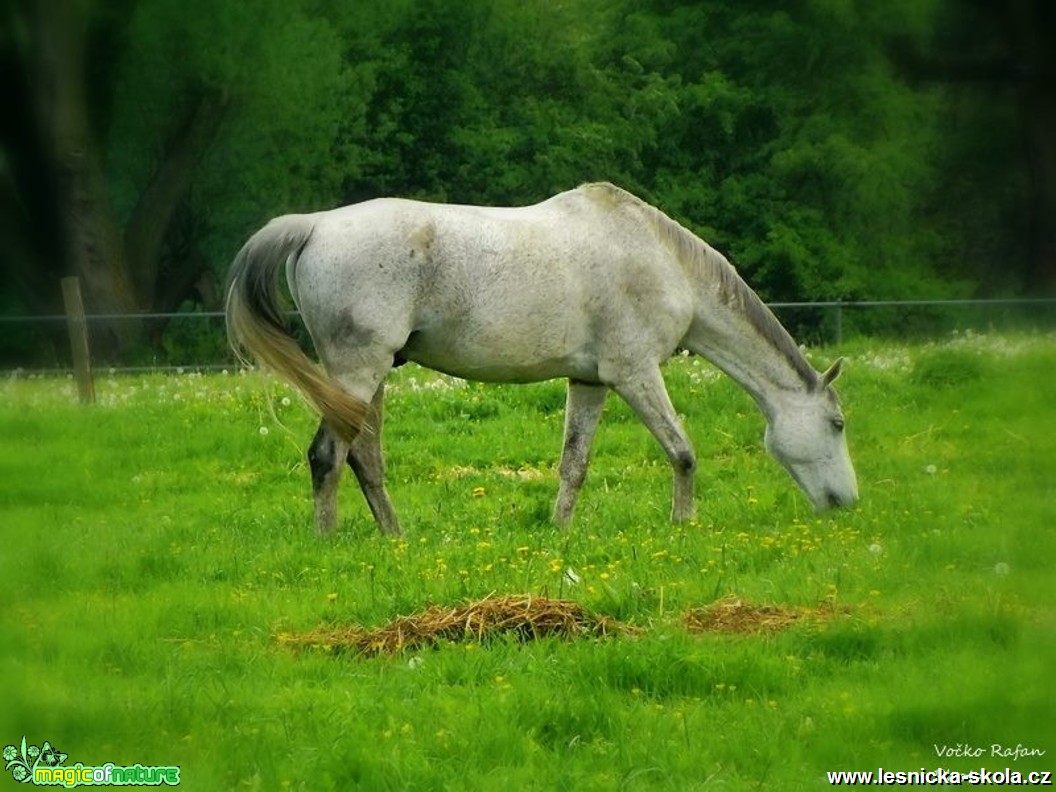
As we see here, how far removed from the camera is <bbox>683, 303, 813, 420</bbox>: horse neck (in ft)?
29.7

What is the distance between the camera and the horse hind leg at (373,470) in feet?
27.0

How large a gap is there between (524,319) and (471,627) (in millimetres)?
3187

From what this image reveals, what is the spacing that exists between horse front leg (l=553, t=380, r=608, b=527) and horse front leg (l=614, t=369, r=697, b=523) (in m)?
0.30

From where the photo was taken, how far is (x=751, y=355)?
360 inches

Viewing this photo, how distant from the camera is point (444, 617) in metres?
5.59

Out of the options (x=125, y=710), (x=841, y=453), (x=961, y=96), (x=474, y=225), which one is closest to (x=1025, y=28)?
(x=961, y=96)

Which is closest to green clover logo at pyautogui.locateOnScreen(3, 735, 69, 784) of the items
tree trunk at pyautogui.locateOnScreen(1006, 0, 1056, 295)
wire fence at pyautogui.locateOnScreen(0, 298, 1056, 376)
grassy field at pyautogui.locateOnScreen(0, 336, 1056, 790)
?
grassy field at pyautogui.locateOnScreen(0, 336, 1056, 790)

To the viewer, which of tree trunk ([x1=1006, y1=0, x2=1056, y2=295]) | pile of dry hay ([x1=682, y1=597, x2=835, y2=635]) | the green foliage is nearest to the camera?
tree trunk ([x1=1006, y1=0, x2=1056, y2=295])

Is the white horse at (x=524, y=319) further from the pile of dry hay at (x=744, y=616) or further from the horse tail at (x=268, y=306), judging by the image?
the pile of dry hay at (x=744, y=616)

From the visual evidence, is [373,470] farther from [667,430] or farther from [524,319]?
[667,430]

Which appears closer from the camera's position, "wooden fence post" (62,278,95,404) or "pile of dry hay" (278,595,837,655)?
"pile of dry hay" (278,595,837,655)

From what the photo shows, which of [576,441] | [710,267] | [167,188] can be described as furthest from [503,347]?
[167,188]

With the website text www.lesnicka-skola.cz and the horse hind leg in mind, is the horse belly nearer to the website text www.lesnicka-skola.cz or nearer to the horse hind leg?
the horse hind leg

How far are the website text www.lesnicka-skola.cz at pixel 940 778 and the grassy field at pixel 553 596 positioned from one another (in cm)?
4
